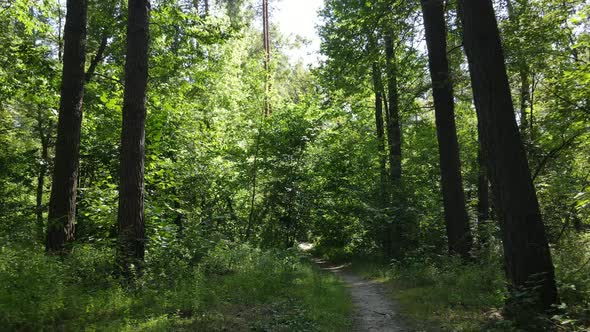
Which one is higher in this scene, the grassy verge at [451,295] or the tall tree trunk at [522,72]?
the tall tree trunk at [522,72]

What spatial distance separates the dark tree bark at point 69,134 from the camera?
26.5 feet

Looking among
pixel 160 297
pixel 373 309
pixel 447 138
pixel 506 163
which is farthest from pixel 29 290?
pixel 447 138

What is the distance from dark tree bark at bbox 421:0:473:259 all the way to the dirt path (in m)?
2.50

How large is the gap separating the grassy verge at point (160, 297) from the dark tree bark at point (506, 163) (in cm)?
304

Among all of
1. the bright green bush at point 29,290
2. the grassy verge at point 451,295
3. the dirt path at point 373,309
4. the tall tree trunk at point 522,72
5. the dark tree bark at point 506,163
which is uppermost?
the tall tree trunk at point 522,72

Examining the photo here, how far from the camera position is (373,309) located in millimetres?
8469

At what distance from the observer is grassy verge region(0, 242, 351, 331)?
207 inches

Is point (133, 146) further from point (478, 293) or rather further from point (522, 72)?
point (522, 72)

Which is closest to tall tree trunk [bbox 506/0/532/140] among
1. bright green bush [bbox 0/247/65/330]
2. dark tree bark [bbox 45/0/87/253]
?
dark tree bark [bbox 45/0/87/253]

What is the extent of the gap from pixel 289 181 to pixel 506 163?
34.4 feet

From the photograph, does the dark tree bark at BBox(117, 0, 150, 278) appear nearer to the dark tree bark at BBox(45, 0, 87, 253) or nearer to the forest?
the forest

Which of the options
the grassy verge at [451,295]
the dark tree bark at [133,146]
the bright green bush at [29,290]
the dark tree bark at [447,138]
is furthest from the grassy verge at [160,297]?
the dark tree bark at [447,138]

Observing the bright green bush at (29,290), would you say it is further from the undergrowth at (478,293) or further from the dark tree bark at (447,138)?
the dark tree bark at (447,138)

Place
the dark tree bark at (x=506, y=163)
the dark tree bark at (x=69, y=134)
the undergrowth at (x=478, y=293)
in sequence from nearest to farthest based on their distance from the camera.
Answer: the undergrowth at (x=478, y=293)
the dark tree bark at (x=506, y=163)
the dark tree bark at (x=69, y=134)
